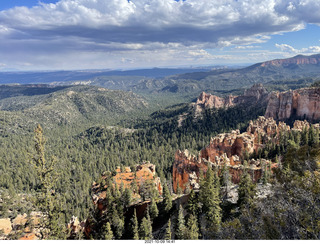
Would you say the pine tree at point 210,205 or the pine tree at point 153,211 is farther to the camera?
the pine tree at point 153,211

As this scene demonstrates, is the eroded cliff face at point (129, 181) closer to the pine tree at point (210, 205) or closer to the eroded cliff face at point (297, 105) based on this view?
the pine tree at point (210, 205)

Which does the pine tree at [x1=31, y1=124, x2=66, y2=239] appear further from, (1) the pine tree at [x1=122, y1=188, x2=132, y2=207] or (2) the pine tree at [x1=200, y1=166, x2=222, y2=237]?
(1) the pine tree at [x1=122, y1=188, x2=132, y2=207]

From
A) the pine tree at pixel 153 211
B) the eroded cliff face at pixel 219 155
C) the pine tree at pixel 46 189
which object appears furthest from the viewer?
the eroded cliff face at pixel 219 155

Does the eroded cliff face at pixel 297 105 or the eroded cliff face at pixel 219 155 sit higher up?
the eroded cliff face at pixel 297 105

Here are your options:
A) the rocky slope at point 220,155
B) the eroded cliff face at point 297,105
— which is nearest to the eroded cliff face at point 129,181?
the rocky slope at point 220,155

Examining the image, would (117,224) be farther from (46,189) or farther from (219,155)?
(219,155)

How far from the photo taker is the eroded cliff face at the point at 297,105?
117 meters

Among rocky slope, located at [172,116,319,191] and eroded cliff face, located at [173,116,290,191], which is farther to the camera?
eroded cliff face, located at [173,116,290,191]

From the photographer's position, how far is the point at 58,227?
20469 millimetres

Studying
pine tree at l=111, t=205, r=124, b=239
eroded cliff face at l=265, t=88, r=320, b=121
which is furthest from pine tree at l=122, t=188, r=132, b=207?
eroded cliff face at l=265, t=88, r=320, b=121

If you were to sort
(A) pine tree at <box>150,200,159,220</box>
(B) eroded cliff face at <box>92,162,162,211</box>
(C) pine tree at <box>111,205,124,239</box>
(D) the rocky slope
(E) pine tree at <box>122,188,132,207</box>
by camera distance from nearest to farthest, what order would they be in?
(C) pine tree at <box>111,205,124,239</box>
(A) pine tree at <box>150,200,159,220</box>
(E) pine tree at <box>122,188,132,207</box>
(B) eroded cliff face at <box>92,162,162,211</box>
(D) the rocky slope

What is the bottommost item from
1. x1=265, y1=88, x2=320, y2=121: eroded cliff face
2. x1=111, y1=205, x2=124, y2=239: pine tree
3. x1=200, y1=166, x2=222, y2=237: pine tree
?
x1=111, y1=205, x2=124, y2=239: pine tree

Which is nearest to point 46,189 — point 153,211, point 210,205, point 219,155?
point 153,211

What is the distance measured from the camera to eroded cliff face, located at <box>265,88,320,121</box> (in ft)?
384
